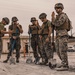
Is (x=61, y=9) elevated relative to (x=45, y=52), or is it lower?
elevated

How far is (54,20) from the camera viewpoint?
31.6ft

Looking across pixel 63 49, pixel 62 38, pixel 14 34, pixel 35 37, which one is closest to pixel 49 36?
pixel 62 38

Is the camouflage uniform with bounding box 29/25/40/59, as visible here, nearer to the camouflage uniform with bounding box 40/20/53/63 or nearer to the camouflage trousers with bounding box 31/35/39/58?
the camouflage trousers with bounding box 31/35/39/58

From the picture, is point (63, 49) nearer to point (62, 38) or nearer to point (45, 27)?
point (62, 38)

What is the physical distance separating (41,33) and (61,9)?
63.7 inches

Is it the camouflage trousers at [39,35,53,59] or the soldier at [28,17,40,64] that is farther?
the soldier at [28,17,40,64]

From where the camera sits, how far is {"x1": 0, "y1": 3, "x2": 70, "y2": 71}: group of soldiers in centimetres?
935

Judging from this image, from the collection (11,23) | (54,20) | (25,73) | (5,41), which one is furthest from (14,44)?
(5,41)

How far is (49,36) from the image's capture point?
10242mm

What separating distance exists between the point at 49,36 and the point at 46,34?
40 cm

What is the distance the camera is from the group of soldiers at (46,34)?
30.7 feet

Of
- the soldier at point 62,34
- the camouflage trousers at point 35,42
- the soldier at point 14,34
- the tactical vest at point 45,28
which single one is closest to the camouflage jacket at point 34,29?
the camouflage trousers at point 35,42

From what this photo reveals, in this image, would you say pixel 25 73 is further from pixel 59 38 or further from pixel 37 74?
pixel 59 38

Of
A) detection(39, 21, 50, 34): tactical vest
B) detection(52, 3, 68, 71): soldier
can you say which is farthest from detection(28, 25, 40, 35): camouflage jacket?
detection(52, 3, 68, 71): soldier
